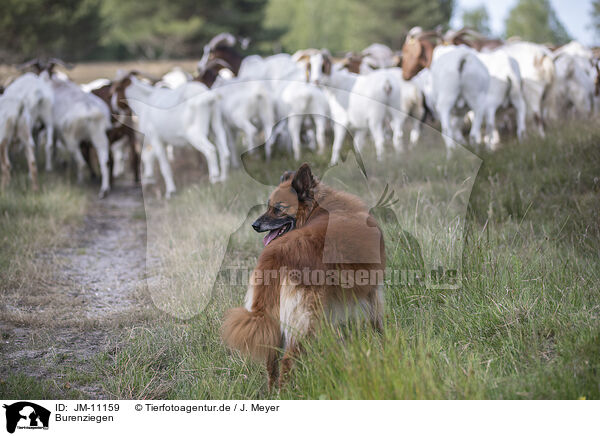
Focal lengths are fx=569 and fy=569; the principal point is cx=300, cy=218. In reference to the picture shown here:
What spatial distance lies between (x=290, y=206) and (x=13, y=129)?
747cm

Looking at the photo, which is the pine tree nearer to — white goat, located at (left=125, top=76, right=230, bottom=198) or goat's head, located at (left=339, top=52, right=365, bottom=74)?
goat's head, located at (left=339, top=52, right=365, bottom=74)

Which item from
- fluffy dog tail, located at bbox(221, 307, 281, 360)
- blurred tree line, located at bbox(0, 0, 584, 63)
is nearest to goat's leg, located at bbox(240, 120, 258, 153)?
fluffy dog tail, located at bbox(221, 307, 281, 360)

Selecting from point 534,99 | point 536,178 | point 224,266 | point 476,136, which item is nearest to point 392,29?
point 534,99

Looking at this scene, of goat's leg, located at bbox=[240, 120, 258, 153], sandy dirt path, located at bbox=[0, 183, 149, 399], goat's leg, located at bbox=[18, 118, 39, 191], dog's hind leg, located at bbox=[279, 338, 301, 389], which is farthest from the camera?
goat's leg, located at bbox=[240, 120, 258, 153]

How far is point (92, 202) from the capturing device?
1002cm

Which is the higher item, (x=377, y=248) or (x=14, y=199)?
(x=377, y=248)

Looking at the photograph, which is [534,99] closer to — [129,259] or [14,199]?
[129,259]

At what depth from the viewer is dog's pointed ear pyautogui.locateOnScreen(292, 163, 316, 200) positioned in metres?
3.51

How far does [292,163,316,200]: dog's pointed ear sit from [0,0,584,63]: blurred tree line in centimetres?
2499

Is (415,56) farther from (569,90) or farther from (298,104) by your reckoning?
(298,104)

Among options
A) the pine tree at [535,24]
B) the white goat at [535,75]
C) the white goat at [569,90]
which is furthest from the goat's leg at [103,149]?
the pine tree at [535,24]
